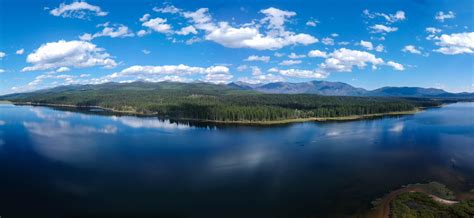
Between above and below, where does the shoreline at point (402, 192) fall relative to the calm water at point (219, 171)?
below

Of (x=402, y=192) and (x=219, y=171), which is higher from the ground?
(x=219, y=171)

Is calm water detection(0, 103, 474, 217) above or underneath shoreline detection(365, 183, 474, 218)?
above

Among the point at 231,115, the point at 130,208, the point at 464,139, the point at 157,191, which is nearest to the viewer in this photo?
the point at 130,208

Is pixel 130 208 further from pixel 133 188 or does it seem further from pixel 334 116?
pixel 334 116

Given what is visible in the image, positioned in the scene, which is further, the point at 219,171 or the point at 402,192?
the point at 219,171

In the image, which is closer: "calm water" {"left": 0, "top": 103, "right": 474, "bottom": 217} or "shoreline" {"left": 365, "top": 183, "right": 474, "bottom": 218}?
"shoreline" {"left": 365, "top": 183, "right": 474, "bottom": 218}

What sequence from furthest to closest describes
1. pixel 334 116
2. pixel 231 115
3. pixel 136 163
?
pixel 334 116, pixel 231 115, pixel 136 163

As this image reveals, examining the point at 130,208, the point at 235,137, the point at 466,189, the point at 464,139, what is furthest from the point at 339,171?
the point at 464,139

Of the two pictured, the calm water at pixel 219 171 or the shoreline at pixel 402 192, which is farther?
the calm water at pixel 219 171
